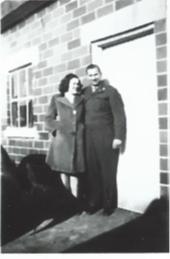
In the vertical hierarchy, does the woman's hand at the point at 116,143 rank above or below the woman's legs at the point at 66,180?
above

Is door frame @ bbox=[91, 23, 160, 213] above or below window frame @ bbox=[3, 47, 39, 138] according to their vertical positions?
above

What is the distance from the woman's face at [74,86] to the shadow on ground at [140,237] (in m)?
0.63

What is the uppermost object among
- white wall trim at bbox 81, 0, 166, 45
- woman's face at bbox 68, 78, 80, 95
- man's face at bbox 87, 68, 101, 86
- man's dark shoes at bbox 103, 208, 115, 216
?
white wall trim at bbox 81, 0, 166, 45

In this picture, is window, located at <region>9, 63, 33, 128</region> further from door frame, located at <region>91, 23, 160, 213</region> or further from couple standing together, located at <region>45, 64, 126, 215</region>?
door frame, located at <region>91, 23, 160, 213</region>

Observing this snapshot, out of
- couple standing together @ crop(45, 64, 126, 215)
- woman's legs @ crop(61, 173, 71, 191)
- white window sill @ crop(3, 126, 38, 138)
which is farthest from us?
white window sill @ crop(3, 126, 38, 138)

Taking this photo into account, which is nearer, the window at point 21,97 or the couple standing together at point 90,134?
the couple standing together at point 90,134

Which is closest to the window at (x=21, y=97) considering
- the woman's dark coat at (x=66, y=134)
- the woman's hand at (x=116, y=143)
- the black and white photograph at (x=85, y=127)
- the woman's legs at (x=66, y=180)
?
the black and white photograph at (x=85, y=127)

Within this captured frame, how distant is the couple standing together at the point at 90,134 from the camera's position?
1.53 meters

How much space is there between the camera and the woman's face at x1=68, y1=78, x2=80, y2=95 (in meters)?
1.60

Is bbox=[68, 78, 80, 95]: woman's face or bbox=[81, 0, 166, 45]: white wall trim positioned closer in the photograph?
bbox=[81, 0, 166, 45]: white wall trim

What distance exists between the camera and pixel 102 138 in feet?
5.06

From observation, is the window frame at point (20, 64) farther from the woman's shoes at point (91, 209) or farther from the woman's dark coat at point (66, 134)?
the woman's shoes at point (91, 209)

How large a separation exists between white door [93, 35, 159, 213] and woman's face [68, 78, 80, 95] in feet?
0.43

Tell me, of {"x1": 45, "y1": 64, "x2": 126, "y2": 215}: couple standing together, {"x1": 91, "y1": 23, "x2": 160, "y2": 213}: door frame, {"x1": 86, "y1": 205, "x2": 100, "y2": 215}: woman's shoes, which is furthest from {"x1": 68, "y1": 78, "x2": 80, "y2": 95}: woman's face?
{"x1": 86, "y1": 205, "x2": 100, "y2": 215}: woman's shoes
